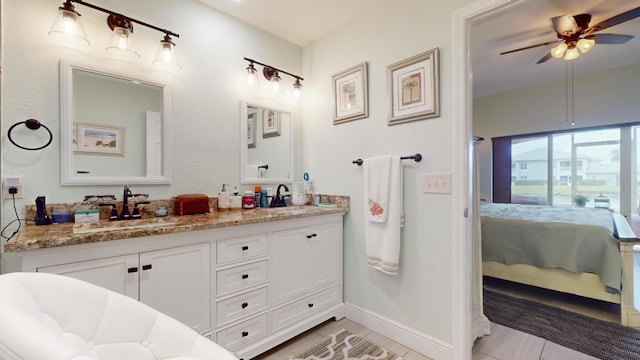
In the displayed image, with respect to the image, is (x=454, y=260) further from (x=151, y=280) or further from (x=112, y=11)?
(x=112, y=11)

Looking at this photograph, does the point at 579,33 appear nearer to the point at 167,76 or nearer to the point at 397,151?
the point at 397,151

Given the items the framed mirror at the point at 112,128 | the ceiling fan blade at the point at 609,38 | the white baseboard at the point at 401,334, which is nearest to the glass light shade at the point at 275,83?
the framed mirror at the point at 112,128

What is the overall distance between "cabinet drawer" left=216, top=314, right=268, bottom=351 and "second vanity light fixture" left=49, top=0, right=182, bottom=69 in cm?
180

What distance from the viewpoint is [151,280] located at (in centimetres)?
134

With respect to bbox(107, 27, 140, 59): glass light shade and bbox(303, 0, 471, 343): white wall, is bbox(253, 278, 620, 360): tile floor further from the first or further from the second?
bbox(107, 27, 140, 59): glass light shade

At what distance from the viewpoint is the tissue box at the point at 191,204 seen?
1.83 metres

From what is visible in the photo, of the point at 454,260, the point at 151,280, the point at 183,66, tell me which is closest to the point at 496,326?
the point at 454,260

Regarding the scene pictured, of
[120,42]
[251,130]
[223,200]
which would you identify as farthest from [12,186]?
[251,130]

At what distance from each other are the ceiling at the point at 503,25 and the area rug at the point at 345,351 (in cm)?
222

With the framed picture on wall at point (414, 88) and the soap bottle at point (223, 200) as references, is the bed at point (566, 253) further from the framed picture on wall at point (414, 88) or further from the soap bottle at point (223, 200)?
the soap bottle at point (223, 200)

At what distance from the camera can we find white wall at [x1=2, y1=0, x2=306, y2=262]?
1.43 meters

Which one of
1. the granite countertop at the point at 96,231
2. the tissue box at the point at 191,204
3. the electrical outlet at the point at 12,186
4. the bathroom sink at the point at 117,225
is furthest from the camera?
the tissue box at the point at 191,204

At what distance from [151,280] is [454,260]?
5.67ft

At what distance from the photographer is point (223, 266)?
1581 millimetres
